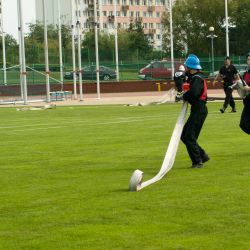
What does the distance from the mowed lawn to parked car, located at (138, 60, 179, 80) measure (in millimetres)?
53758

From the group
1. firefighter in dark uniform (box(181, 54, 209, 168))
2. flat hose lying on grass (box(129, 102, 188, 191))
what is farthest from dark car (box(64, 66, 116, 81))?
flat hose lying on grass (box(129, 102, 188, 191))

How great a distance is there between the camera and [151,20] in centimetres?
18100

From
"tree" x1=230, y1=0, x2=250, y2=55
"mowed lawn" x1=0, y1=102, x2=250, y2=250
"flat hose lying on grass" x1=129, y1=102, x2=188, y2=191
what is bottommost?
"mowed lawn" x1=0, y1=102, x2=250, y2=250

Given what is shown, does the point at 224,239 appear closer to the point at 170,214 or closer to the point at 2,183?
the point at 170,214

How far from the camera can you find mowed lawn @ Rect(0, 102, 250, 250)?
9953 millimetres

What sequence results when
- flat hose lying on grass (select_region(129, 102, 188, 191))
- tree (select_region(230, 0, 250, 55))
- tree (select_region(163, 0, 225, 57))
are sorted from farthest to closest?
1. tree (select_region(163, 0, 225, 57))
2. tree (select_region(230, 0, 250, 55))
3. flat hose lying on grass (select_region(129, 102, 188, 191))

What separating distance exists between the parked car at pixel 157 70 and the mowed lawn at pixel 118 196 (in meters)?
53.8

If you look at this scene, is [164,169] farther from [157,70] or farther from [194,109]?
[157,70]

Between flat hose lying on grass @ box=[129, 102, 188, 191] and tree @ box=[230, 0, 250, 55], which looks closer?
flat hose lying on grass @ box=[129, 102, 188, 191]

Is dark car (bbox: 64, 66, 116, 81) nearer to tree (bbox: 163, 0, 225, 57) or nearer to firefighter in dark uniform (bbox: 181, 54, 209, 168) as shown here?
tree (bbox: 163, 0, 225, 57)

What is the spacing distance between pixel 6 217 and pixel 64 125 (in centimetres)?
1894

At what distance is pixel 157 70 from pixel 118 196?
65.5 m

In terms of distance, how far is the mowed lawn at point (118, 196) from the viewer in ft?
32.7

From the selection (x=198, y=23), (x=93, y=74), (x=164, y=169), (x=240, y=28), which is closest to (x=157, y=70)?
(x=93, y=74)
